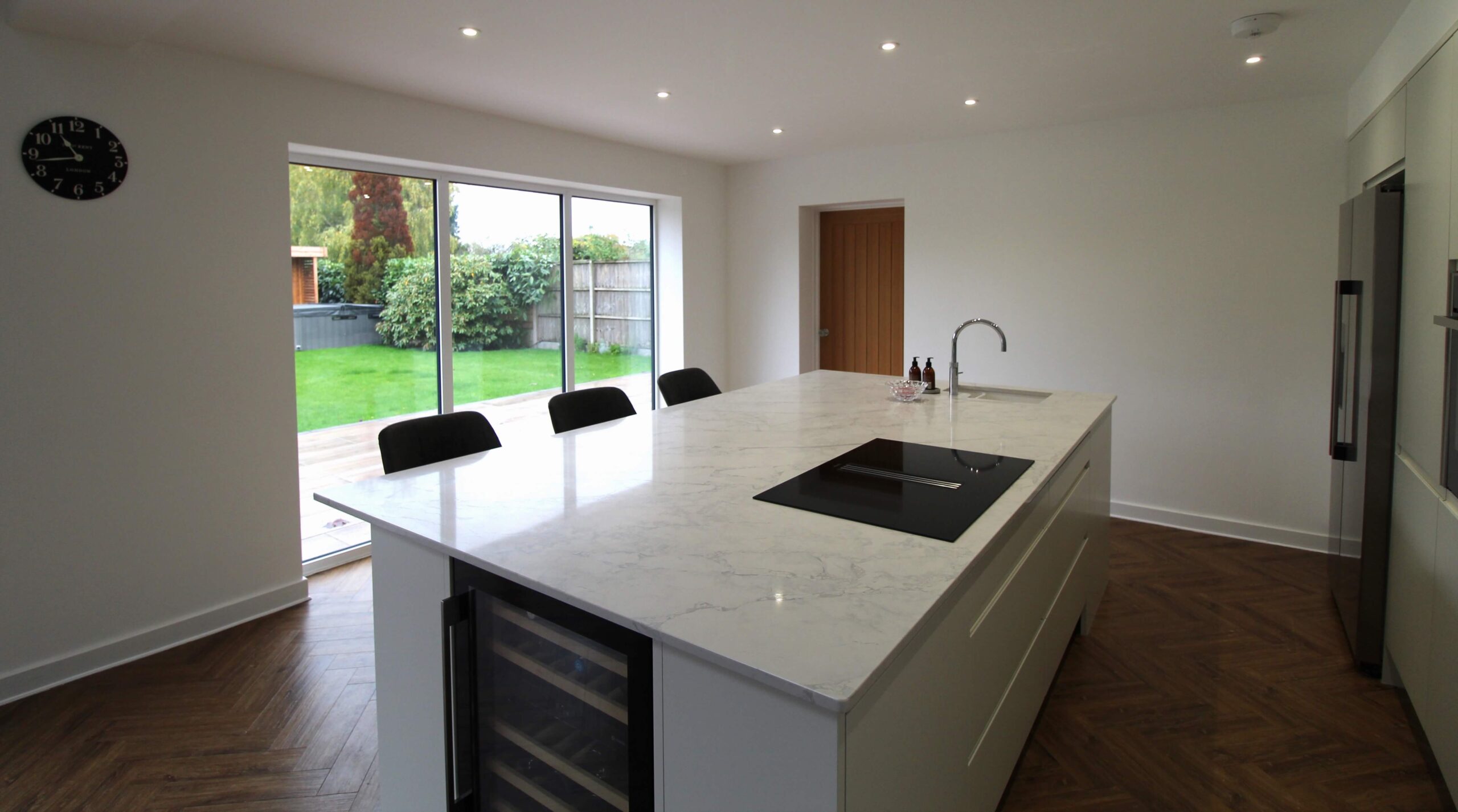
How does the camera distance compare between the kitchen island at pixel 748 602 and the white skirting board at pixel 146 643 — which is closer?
the kitchen island at pixel 748 602

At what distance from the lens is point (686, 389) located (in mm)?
3748

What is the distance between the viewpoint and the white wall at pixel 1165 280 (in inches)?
162

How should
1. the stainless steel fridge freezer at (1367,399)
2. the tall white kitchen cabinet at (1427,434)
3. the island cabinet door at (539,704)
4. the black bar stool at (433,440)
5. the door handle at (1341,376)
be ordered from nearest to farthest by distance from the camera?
1. the island cabinet door at (539,704)
2. the tall white kitchen cabinet at (1427,434)
3. the black bar stool at (433,440)
4. the stainless steel fridge freezer at (1367,399)
5. the door handle at (1341,376)

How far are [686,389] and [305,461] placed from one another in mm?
2015

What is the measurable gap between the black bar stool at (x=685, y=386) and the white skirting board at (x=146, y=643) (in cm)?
194

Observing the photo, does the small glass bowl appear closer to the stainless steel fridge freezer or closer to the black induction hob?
the black induction hob

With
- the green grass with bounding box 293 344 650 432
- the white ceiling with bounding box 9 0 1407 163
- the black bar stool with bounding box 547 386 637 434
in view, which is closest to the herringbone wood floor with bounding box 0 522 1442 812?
the green grass with bounding box 293 344 650 432

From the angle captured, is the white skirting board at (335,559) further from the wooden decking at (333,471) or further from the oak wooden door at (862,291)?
the oak wooden door at (862,291)

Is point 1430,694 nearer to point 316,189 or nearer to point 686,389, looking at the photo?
point 686,389

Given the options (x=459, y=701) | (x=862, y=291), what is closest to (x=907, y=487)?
(x=459, y=701)

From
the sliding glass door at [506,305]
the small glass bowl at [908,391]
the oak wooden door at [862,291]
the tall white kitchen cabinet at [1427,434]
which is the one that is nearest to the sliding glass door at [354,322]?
the sliding glass door at [506,305]

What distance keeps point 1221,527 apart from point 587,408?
12.5ft

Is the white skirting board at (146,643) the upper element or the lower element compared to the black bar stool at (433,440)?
lower

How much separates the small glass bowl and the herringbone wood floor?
47.0 inches
